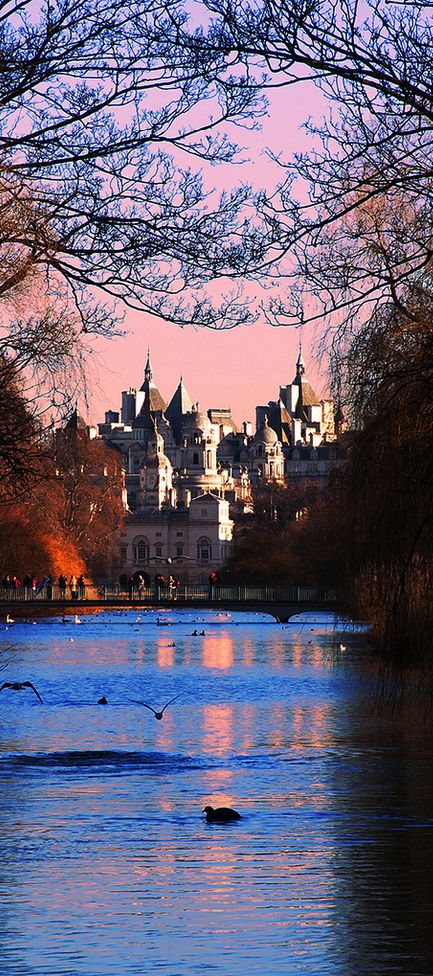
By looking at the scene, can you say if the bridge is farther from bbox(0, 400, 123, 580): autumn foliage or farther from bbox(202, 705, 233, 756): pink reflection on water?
bbox(202, 705, 233, 756): pink reflection on water

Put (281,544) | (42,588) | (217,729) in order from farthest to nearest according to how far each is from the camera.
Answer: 1. (281,544)
2. (42,588)
3. (217,729)

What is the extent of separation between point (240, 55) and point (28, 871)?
6162 millimetres

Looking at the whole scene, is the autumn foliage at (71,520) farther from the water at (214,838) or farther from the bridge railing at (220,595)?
the water at (214,838)

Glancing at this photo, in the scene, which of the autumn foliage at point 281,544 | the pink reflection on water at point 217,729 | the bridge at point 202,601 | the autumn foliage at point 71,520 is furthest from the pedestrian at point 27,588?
the pink reflection on water at point 217,729

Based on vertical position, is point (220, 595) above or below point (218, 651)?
above

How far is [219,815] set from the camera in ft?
49.1

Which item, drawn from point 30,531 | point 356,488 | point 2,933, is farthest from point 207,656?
point 2,933

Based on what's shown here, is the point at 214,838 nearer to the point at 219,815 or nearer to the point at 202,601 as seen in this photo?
the point at 219,815

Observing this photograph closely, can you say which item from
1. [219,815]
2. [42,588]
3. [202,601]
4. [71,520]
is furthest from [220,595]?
[219,815]

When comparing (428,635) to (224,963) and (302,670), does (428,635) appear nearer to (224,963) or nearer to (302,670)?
(224,963)

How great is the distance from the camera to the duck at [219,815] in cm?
1495

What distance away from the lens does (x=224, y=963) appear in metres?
9.59

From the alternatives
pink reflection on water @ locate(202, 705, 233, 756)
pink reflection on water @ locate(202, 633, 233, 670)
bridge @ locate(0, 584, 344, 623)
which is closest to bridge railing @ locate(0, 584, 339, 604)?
bridge @ locate(0, 584, 344, 623)

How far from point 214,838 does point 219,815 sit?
892 mm
